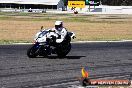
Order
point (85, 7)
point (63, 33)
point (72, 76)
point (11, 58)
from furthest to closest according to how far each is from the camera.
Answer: point (85, 7), point (63, 33), point (11, 58), point (72, 76)

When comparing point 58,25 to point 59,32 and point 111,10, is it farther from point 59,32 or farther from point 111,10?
point 111,10

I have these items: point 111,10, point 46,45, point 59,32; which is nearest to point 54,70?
point 46,45

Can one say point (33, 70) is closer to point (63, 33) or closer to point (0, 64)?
point (0, 64)

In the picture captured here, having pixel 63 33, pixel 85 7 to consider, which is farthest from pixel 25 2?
pixel 63 33

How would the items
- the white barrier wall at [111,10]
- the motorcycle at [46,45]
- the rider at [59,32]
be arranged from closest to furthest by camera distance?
the motorcycle at [46,45] < the rider at [59,32] < the white barrier wall at [111,10]

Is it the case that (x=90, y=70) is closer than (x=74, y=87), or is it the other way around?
(x=74, y=87)

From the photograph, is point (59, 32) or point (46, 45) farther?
point (59, 32)

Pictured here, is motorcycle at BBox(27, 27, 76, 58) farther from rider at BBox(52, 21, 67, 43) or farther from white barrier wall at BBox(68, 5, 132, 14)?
white barrier wall at BBox(68, 5, 132, 14)

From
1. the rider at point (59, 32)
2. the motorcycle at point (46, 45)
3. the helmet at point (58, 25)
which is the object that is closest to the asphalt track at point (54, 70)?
the motorcycle at point (46, 45)

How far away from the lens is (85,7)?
482ft

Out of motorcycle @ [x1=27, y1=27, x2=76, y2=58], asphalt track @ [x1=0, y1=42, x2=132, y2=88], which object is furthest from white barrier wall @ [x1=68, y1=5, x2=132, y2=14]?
motorcycle @ [x1=27, y1=27, x2=76, y2=58]

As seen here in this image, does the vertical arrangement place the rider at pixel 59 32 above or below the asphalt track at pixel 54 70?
above

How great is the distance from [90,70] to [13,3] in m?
145

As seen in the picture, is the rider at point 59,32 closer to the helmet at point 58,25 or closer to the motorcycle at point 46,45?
the helmet at point 58,25
